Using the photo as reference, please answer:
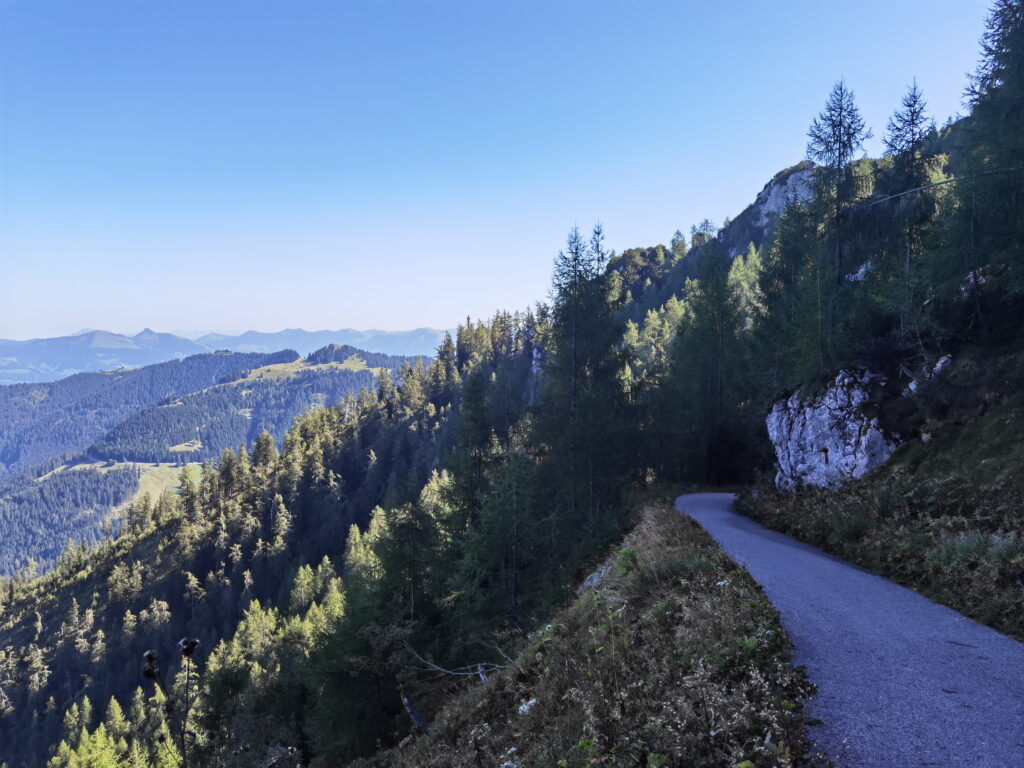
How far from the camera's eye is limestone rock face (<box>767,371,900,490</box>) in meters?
18.1

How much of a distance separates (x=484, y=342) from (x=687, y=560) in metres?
126

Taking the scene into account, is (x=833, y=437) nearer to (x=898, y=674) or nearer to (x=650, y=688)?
(x=898, y=674)

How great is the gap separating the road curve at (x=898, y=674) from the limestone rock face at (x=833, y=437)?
994cm

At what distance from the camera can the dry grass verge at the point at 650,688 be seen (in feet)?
15.2

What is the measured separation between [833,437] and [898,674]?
16.2 m

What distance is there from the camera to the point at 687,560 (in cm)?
973

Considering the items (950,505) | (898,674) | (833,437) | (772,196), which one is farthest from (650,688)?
(772,196)

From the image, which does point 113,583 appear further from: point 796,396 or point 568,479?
point 796,396

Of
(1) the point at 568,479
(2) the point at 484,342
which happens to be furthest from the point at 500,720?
(2) the point at 484,342

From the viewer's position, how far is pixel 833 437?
19.7 meters

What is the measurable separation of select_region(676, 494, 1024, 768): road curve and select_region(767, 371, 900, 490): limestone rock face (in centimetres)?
994

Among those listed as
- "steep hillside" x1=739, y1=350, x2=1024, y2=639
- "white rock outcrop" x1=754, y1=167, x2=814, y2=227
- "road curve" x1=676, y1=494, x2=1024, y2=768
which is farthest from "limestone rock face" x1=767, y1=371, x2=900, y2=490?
"white rock outcrop" x1=754, y1=167, x2=814, y2=227

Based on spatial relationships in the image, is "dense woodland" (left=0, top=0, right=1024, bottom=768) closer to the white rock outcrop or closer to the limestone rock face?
the limestone rock face

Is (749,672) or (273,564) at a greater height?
(749,672)
